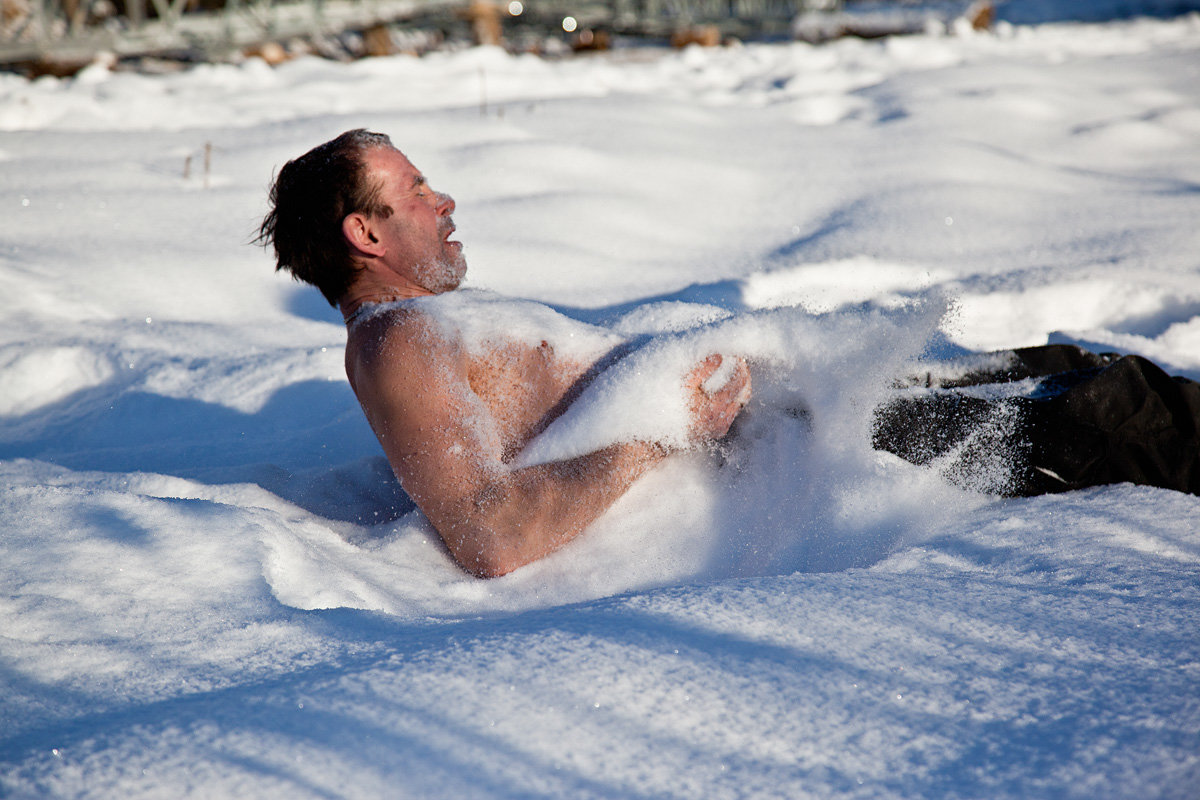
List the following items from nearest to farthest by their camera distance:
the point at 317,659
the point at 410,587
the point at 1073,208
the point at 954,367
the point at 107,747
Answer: the point at 107,747 → the point at 317,659 → the point at 410,587 → the point at 954,367 → the point at 1073,208

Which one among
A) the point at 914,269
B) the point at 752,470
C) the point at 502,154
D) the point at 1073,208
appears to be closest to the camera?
the point at 752,470

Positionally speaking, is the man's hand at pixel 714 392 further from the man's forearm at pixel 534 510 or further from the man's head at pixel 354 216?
the man's head at pixel 354 216

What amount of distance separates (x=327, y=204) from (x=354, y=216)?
66 millimetres

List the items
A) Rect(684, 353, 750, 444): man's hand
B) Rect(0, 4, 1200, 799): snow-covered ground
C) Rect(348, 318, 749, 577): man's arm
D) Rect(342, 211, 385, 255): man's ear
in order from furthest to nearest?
1. Rect(342, 211, 385, 255): man's ear
2. Rect(684, 353, 750, 444): man's hand
3. Rect(348, 318, 749, 577): man's arm
4. Rect(0, 4, 1200, 799): snow-covered ground

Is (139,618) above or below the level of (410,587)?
above

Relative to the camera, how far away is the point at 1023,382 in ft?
5.57

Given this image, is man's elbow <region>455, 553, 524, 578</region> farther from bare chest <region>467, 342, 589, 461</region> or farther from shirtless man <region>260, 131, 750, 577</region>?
bare chest <region>467, 342, 589, 461</region>

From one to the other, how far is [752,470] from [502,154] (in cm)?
249

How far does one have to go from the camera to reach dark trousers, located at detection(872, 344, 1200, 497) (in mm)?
1534

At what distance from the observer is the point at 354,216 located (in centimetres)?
172

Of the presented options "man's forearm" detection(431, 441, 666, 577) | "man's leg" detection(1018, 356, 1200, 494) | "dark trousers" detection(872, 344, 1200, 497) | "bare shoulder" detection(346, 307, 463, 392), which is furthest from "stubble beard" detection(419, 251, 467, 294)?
"man's leg" detection(1018, 356, 1200, 494)

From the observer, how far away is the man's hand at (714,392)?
1.55 m

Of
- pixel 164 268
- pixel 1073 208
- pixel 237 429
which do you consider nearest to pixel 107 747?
pixel 237 429

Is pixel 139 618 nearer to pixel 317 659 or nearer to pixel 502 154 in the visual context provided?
pixel 317 659
